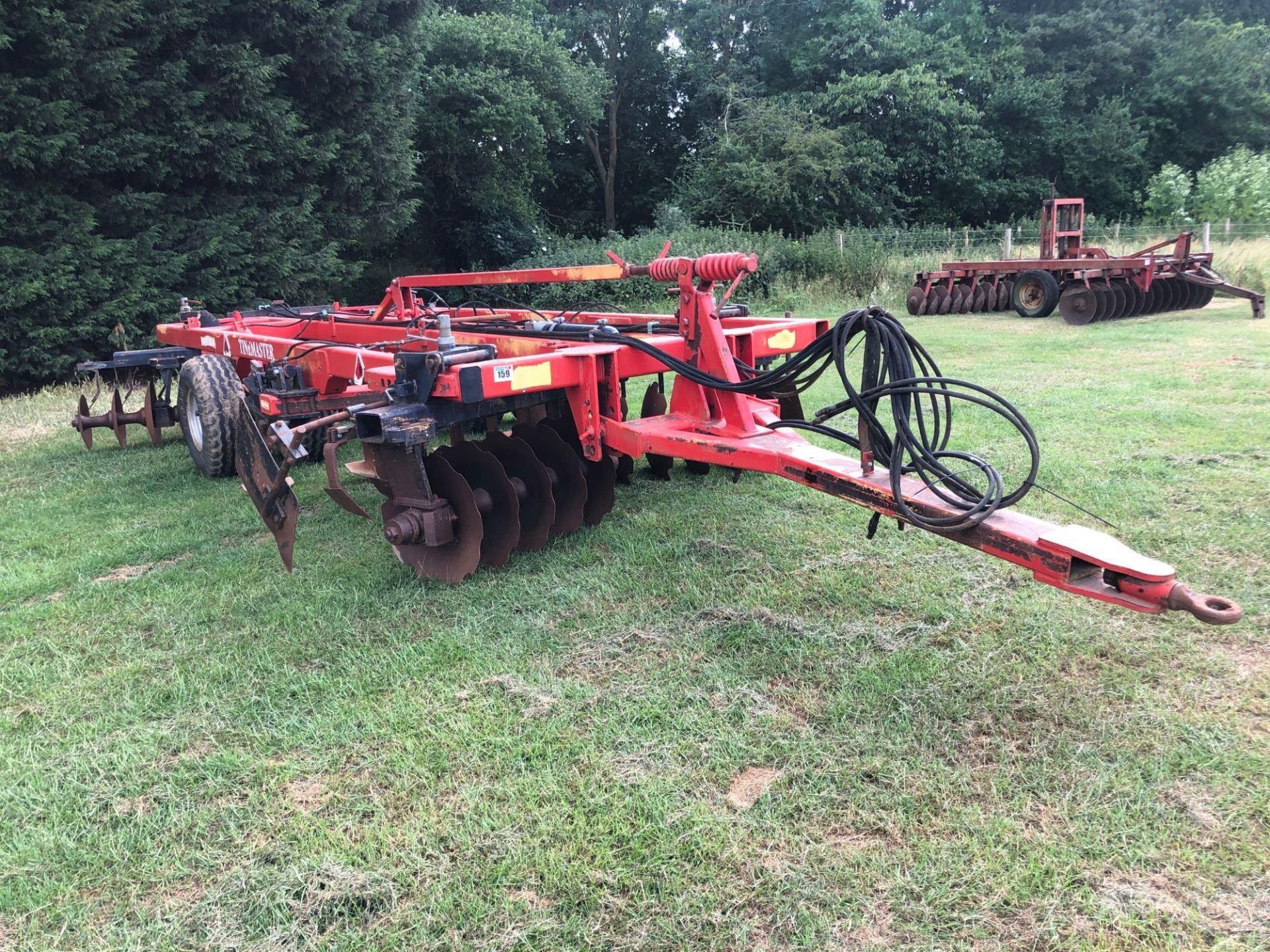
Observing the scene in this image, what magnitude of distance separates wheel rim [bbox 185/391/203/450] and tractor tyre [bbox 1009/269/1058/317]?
11.8 metres

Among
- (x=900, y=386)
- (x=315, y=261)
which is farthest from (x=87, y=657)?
(x=315, y=261)

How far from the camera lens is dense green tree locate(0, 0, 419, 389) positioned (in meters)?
10.2

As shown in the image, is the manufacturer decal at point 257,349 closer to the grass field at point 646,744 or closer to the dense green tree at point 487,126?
the grass field at point 646,744

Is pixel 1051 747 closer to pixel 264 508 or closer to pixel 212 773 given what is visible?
pixel 212 773

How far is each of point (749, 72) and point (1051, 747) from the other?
94.8 feet

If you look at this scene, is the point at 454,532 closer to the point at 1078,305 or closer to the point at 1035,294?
the point at 1078,305

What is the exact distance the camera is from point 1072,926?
5.57 feet

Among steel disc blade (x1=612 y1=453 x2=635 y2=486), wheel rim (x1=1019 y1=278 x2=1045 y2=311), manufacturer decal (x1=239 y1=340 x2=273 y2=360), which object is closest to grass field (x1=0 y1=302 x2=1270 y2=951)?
steel disc blade (x1=612 y1=453 x2=635 y2=486)

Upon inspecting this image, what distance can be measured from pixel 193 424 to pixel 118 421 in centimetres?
141

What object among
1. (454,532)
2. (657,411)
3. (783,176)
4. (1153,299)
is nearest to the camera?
(454,532)

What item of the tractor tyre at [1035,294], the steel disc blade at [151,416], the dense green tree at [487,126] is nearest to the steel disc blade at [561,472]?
the steel disc blade at [151,416]

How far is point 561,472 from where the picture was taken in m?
3.90

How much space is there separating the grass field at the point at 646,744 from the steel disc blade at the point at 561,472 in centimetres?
19

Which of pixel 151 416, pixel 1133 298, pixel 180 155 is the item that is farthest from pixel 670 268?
pixel 1133 298
